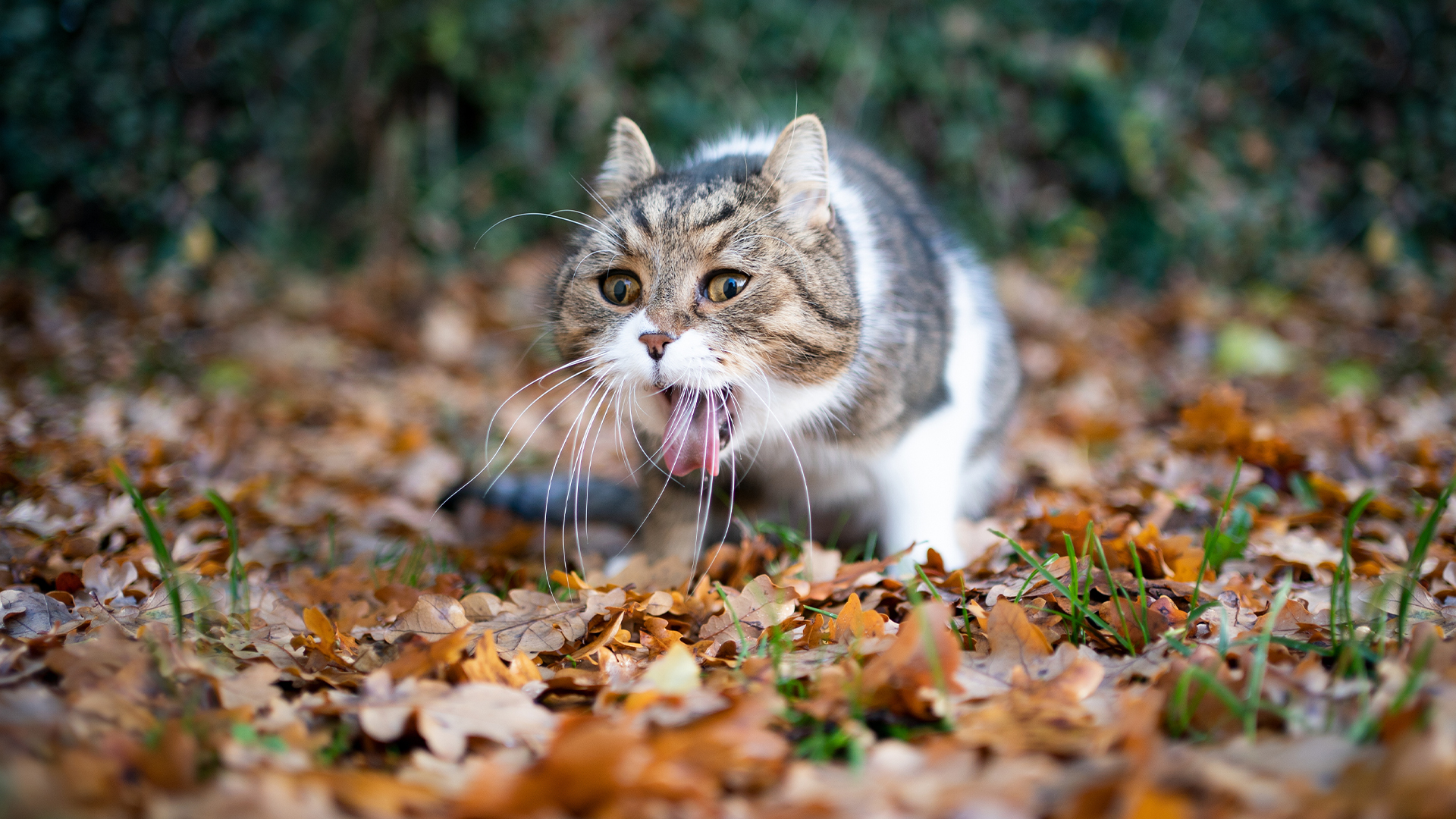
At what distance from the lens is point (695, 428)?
7.40ft

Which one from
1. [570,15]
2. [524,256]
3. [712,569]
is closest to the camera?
[712,569]

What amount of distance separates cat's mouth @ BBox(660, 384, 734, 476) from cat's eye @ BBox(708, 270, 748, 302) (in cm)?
25

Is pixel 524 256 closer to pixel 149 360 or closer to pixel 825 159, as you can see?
pixel 149 360

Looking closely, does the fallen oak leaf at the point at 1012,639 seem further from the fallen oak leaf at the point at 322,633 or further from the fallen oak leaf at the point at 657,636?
the fallen oak leaf at the point at 322,633

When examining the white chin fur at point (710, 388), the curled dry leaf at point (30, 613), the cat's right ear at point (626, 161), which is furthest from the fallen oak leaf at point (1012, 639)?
the curled dry leaf at point (30, 613)

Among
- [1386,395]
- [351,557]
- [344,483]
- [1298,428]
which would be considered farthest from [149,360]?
[1386,395]

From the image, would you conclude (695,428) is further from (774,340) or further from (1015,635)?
(1015,635)

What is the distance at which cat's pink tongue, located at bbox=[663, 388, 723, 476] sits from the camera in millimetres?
2191

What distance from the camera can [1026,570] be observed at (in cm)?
217

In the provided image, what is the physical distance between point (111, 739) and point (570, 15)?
18.3ft

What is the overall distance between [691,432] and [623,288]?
44 cm

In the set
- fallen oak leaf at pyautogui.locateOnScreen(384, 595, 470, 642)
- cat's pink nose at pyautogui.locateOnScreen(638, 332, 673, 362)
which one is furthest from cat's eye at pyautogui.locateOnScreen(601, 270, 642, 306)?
fallen oak leaf at pyautogui.locateOnScreen(384, 595, 470, 642)

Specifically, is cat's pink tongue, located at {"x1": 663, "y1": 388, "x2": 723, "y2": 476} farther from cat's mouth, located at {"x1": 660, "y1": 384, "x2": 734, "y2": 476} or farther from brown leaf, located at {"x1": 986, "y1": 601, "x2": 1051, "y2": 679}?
brown leaf, located at {"x1": 986, "y1": 601, "x2": 1051, "y2": 679}

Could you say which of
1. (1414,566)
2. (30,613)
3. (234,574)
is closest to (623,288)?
(234,574)
